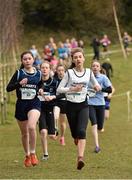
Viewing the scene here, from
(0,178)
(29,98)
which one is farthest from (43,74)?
(0,178)

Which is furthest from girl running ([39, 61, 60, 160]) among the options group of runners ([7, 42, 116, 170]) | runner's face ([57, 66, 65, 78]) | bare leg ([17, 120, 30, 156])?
runner's face ([57, 66, 65, 78])

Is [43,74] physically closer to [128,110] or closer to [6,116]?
[6,116]

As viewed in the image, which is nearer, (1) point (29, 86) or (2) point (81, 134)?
(2) point (81, 134)

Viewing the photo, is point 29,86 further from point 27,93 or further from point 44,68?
point 44,68

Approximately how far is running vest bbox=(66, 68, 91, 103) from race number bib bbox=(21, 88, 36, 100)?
686 mm

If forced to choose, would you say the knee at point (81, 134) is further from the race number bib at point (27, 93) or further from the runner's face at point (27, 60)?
the runner's face at point (27, 60)

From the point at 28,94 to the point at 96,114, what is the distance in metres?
3.59

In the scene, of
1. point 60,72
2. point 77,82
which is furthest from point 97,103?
point 77,82

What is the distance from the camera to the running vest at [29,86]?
1213 centimetres

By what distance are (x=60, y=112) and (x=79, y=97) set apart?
5.23 m

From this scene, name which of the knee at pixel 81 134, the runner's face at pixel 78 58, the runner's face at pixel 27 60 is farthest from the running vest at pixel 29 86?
the knee at pixel 81 134

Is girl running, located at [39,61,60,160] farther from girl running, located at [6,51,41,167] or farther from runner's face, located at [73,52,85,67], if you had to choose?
runner's face, located at [73,52,85,67]

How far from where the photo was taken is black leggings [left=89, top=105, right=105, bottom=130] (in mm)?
14945

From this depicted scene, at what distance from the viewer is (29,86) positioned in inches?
478
